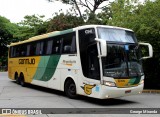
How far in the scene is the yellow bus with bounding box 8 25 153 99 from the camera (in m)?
12.6

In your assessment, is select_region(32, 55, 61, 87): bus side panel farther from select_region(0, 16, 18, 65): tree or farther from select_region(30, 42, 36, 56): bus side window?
select_region(0, 16, 18, 65): tree

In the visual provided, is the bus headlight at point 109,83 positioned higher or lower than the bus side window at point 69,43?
lower

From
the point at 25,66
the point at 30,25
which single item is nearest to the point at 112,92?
the point at 25,66

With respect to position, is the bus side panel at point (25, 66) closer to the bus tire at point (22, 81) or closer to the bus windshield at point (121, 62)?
the bus tire at point (22, 81)

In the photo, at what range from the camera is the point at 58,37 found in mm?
16156

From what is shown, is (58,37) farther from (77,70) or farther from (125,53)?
(125,53)

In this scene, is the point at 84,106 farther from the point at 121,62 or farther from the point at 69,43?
the point at 69,43

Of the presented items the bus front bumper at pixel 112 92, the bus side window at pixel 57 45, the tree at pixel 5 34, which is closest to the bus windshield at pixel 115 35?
the bus front bumper at pixel 112 92

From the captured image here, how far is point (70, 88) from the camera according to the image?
15.0m

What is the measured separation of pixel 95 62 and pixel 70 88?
2615 mm

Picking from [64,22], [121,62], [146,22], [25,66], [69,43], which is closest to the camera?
[121,62]

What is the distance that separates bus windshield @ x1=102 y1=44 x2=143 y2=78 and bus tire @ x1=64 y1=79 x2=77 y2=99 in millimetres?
2585

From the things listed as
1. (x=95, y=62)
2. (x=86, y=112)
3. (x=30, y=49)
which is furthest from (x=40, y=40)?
(x=86, y=112)

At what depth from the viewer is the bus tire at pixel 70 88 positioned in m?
14.7
